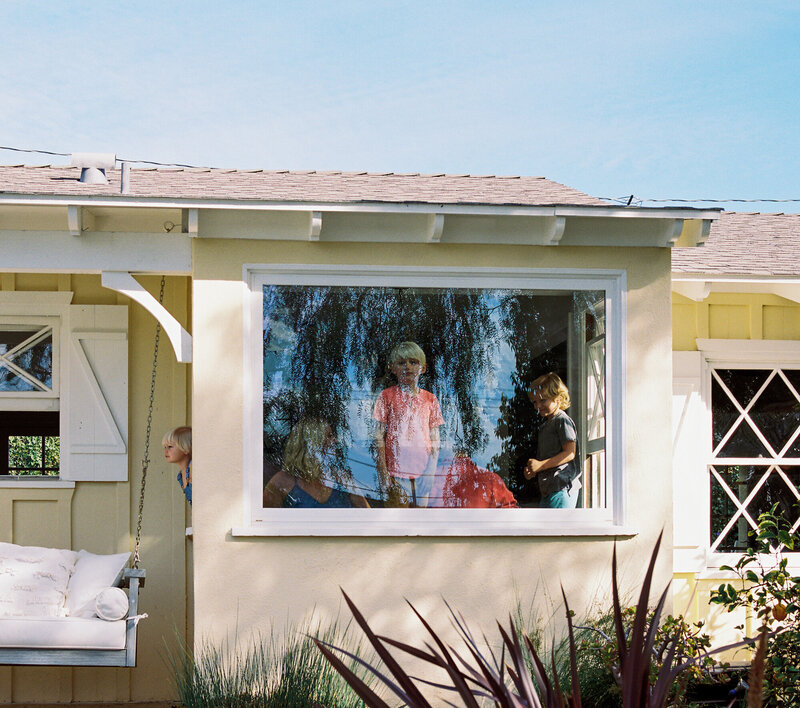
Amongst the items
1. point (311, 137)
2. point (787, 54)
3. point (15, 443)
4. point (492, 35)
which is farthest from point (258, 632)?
point (787, 54)

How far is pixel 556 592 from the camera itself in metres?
5.61

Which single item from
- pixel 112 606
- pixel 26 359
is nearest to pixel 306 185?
pixel 26 359

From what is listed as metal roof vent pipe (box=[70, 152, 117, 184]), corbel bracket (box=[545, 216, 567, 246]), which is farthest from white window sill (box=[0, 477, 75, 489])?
corbel bracket (box=[545, 216, 567, 246])

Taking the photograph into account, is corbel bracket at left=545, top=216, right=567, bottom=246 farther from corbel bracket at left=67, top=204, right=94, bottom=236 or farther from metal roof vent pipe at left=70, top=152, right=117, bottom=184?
metal roof vent pipe at left=70, top=152, right=117, bottom=184

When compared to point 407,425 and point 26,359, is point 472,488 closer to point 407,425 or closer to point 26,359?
point 407,425

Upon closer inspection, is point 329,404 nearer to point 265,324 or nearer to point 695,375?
point 265,324

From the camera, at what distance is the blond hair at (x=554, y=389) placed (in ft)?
19.2

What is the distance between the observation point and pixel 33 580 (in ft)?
19.0

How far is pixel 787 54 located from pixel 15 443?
3696 cm

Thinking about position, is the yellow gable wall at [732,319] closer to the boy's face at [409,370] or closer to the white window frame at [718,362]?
the white window frame at [718,362]

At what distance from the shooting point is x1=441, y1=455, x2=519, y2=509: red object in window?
5742 millimetres

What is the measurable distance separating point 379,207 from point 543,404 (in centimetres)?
158

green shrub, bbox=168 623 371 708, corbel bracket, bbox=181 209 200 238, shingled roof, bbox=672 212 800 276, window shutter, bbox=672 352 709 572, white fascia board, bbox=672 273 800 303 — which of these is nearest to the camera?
green shrub, bbox=168 623 371 708

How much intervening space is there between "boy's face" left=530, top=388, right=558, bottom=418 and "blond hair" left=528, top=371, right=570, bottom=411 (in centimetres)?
1
